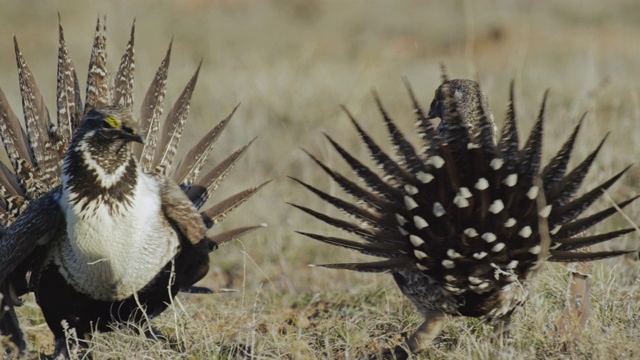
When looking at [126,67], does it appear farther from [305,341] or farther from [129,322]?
[305,341]

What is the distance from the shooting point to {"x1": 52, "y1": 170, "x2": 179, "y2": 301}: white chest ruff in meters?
3.66

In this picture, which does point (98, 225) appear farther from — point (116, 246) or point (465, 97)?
point (465, 97)

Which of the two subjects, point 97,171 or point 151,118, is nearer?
point 97,171

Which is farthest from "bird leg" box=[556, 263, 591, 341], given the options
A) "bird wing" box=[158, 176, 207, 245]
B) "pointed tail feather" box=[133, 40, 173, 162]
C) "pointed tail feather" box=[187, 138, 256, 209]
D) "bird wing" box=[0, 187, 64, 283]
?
"pointed tail feather" box=[133, 40, 173, 162]

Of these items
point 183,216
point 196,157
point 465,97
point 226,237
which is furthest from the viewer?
point 196,157

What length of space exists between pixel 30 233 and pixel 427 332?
1748 mm

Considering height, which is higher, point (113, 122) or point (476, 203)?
point (113, 122)

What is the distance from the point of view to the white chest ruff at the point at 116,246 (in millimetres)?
3658

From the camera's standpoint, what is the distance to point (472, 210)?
303 centimetres

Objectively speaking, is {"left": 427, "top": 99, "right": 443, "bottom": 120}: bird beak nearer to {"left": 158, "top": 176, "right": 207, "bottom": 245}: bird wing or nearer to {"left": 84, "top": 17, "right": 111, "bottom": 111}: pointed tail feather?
{"left": 158, "top": 176, "right": 207, "bottom": 245}: bird wing

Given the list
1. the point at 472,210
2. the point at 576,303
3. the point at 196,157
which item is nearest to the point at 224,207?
the point at 196,157

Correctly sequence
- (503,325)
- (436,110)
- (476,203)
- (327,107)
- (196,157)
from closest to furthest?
(476,203) < (503,325) < (436,110) < (196,157) < (327,107)

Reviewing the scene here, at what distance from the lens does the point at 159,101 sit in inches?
186

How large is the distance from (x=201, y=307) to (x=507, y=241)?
2215mm
